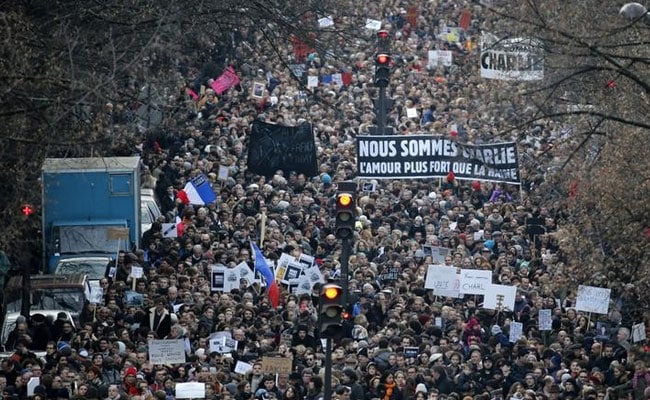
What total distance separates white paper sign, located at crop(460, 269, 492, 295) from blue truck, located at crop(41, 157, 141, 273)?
683cm

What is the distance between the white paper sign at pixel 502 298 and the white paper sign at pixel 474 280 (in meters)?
0.34

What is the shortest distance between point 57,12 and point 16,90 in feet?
11.6

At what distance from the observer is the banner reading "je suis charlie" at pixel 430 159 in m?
34.6

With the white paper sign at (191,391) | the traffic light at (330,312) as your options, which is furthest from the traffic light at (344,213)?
the white paper sign at (191,391)

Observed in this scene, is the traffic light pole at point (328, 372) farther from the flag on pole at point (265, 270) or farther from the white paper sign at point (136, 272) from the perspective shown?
the white paper sign at point (136, 272)

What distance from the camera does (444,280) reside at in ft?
97.6

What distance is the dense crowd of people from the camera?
25.3 m

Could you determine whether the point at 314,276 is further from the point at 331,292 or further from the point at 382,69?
the point at 331,292

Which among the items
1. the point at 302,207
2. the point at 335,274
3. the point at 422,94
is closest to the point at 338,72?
the point at 422,94

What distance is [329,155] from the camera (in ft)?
129

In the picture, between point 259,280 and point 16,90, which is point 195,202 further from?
point 16,90

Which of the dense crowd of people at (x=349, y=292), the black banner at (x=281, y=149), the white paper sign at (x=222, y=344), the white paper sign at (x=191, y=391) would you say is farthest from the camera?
the black banner at (x=281, y=149)

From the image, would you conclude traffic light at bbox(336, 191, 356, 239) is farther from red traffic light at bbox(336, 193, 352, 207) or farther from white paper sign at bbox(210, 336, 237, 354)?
white paper sign at bbox(210, 336, 237, 354)

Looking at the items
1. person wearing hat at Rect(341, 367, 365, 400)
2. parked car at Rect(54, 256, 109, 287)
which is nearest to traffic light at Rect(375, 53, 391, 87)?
parked car at Rect(54, 256, 109, 287)
